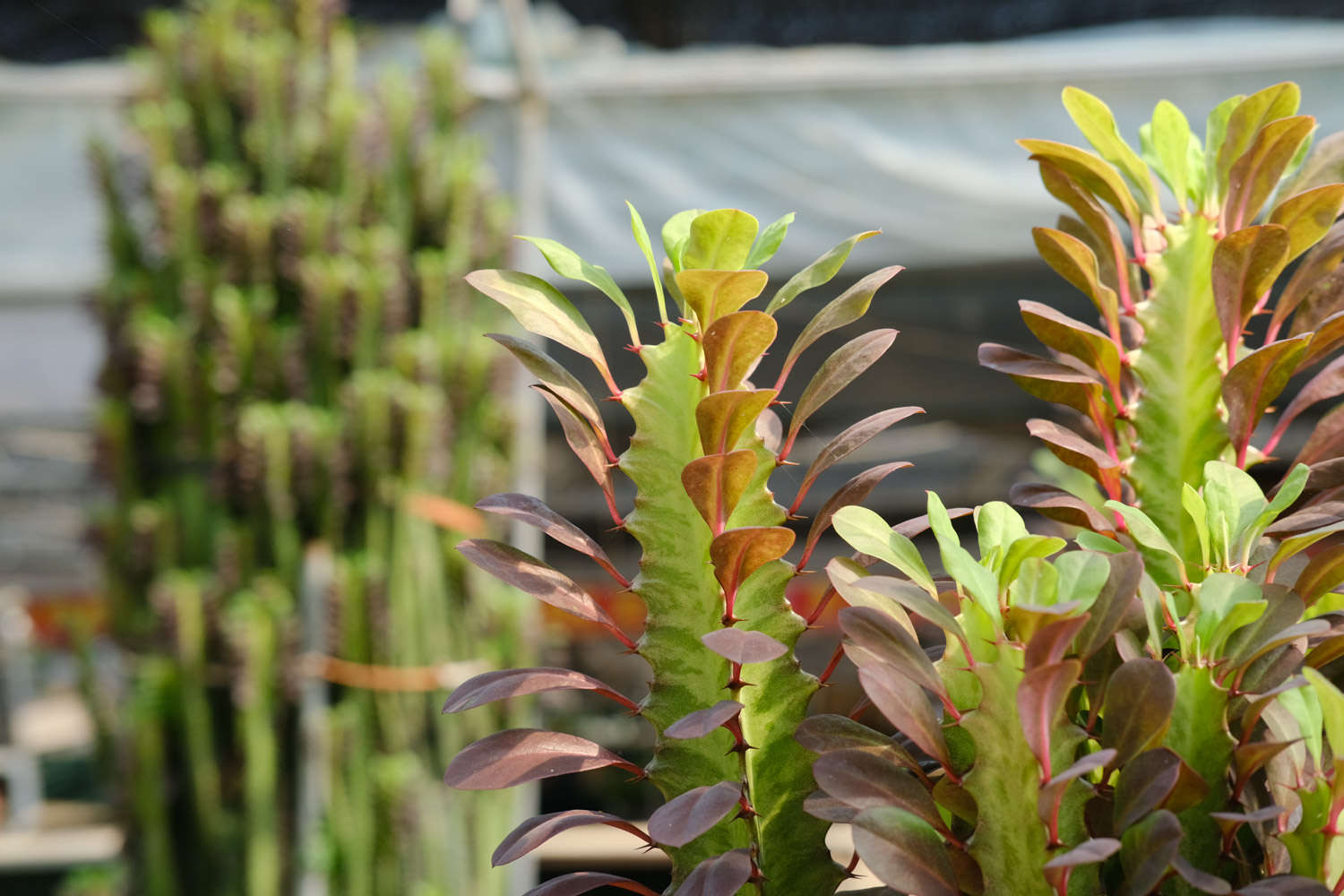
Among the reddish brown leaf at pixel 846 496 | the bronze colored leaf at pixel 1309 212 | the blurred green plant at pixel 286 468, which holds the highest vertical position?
the bronze colored leaf at pixel 1309 212

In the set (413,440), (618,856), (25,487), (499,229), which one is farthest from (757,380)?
(25,487)

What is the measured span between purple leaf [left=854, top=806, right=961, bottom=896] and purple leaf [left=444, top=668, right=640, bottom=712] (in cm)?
10

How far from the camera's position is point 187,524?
1.60 meters

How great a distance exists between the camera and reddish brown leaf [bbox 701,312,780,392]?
384 millimetres

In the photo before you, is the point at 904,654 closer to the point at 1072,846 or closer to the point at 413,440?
the point at 1072,846

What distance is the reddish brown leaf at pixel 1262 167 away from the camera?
412 mm

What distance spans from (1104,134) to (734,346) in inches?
7.1

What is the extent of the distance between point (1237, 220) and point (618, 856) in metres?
2.31

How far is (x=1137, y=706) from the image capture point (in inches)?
13.3

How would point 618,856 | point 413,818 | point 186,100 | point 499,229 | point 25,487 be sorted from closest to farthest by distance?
1. point 413,818
2. point 186,100
3. point 499,229
4. point 618,856
5. point 25,487

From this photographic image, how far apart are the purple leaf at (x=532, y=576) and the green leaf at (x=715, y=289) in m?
0.11

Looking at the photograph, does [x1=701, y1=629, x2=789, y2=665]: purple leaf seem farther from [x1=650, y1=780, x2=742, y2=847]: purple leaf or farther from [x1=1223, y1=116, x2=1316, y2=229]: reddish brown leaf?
[x1=1223, y1=116, x2=1316, y2=229]: reddish brown leaf

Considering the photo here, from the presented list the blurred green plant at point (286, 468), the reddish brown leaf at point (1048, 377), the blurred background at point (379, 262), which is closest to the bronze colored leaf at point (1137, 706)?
the reddish brown leaf at point (1048, 377)

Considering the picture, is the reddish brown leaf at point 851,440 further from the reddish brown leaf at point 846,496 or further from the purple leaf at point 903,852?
the purple leaf at point 903,852
